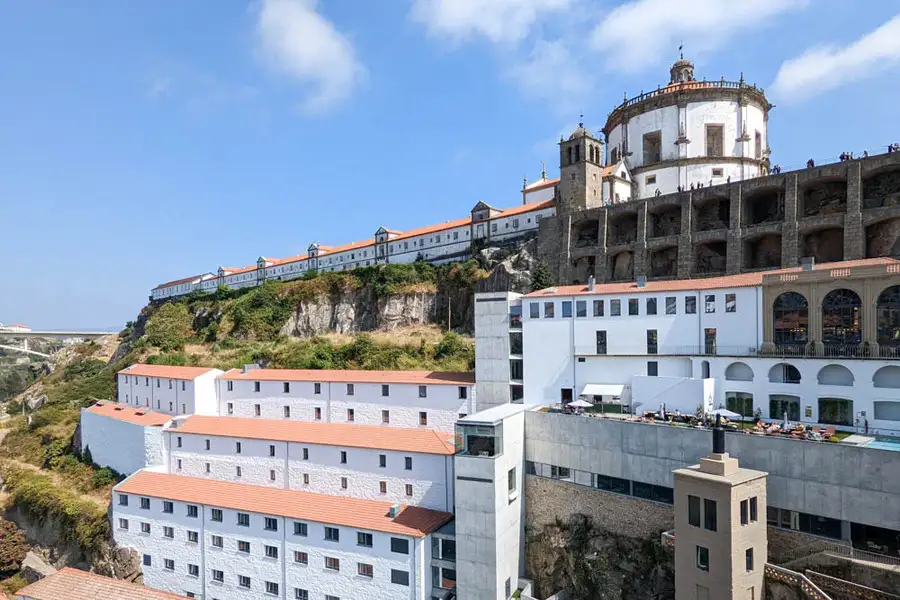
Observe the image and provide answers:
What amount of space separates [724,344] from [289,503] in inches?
993

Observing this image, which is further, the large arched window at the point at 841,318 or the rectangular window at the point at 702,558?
the large arched window at the point at 841,318

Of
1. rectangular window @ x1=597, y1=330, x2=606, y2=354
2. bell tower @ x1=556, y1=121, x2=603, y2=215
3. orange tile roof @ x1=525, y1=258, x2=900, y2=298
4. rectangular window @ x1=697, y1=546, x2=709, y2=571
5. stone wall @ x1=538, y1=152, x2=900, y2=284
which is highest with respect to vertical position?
bell tower @ x1=556, y1=121, x2=603, y2=215

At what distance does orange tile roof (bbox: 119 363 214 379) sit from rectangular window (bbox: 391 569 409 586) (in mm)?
24979

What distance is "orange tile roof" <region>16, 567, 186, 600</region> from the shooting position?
89.2ft

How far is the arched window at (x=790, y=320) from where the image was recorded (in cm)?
2611

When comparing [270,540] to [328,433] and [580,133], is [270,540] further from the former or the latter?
[580,133]

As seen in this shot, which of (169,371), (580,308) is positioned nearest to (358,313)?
(169,371)

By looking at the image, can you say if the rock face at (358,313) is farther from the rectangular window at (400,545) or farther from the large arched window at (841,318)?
the large arched window at (841,318)

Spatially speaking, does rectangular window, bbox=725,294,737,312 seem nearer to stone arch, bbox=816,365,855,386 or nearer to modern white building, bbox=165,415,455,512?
stone arch, bbox=816,365,855,386

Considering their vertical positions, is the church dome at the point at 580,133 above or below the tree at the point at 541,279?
above

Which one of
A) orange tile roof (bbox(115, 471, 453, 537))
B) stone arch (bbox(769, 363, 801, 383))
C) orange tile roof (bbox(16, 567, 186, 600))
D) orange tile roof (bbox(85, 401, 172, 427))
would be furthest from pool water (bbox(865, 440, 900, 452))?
orange tile roof (bbox(85, 401, 172, 427))

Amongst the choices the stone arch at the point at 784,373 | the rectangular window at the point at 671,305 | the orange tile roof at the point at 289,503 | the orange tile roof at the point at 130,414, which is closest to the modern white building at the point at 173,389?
the orange tile roof at the point at 130,414

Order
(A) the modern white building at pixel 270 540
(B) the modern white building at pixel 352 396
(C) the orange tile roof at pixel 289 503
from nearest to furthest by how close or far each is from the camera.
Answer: (A) the modern white building at pixel 270 540 → (C) the orange tile roof at pixel 289 503 → (B) the modern white building at pixel 352 396

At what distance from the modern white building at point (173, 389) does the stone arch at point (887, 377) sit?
43.2m
